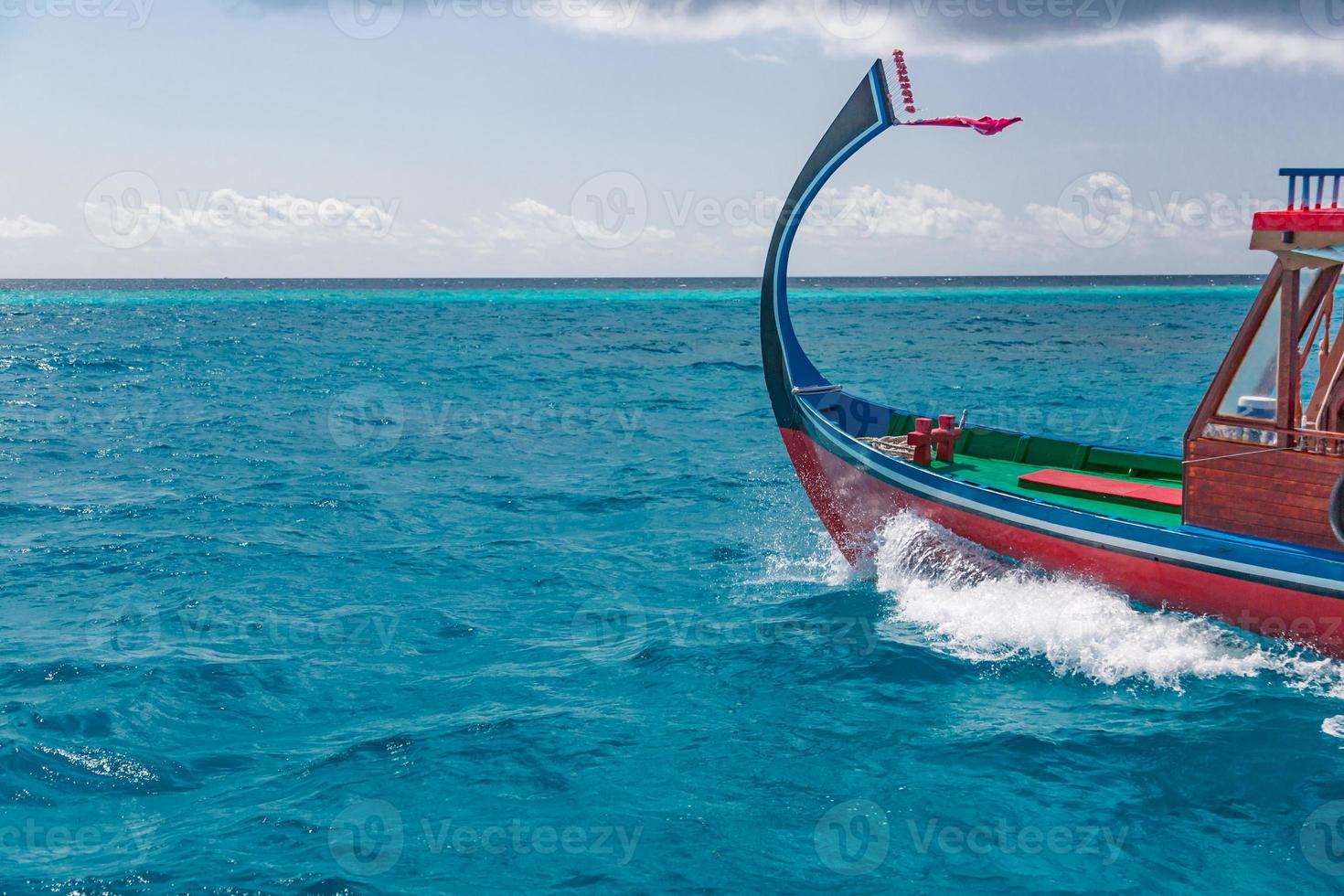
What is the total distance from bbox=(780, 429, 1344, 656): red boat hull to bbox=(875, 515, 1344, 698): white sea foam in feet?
0.62

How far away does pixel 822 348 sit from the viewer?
7025 centimetres

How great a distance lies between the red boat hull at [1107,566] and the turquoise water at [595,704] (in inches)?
11.4

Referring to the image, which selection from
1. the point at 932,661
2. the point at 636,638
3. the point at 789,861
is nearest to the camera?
the point at 789,861

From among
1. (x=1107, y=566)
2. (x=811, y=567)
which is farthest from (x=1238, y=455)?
(x=811, y=567)

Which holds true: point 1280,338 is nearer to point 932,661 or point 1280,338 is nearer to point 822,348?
point 932,661

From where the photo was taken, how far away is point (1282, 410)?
11.6 metres

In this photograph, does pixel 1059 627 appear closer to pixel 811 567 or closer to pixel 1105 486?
pixel 1105 486

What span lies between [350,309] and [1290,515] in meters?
136

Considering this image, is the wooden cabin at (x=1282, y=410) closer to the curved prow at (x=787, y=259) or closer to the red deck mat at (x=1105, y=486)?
the red deck mat at (x=1105, y=486)

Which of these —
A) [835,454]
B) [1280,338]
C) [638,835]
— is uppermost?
[1280,338]

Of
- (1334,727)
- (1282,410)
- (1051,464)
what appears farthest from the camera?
(1051,464)

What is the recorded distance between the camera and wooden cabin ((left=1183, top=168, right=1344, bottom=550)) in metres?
11.3

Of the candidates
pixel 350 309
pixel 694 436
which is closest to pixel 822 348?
pixel 694 436

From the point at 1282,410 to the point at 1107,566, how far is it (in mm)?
2521
